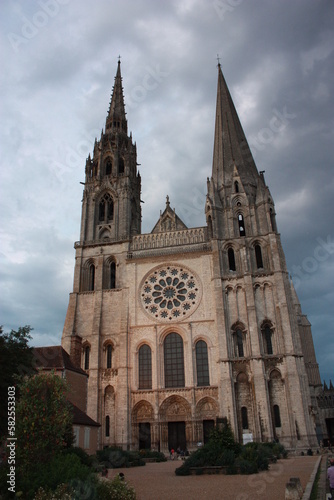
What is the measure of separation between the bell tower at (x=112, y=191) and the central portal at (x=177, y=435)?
16.2 metres

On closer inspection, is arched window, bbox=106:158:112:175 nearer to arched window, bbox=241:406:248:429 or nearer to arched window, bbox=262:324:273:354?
arched window, bbox=262:324:273:354


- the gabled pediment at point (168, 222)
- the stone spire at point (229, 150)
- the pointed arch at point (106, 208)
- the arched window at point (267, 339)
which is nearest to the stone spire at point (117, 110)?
the pointed arch at point (106, 208)

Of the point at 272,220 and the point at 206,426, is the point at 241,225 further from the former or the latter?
the point at 206,426

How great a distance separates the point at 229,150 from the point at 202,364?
2168 centimetres

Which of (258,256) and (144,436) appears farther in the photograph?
(258,256)

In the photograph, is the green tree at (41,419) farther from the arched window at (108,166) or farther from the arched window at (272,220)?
the arched window at (108,166)

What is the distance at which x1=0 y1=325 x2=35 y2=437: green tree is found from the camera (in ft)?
51.9

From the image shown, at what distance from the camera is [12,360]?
16.7m

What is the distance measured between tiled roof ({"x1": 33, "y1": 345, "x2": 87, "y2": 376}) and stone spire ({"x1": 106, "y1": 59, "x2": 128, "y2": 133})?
2756 cm

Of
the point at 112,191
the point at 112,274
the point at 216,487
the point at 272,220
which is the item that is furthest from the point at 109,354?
the point at 216,487

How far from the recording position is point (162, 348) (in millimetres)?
32062

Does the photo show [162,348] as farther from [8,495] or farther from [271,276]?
[8,495]

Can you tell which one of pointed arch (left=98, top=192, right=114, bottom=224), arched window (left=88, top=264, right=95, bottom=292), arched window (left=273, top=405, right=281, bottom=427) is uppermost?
pointed arch (left=98, top=192, right=114, bottom=224)

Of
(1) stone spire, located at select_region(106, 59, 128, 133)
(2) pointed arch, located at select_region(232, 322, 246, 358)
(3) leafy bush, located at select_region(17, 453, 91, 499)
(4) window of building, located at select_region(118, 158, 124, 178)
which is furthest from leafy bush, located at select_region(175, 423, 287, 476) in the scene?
(1) stone spire, located at select_region(106, 59, 128, 133)
